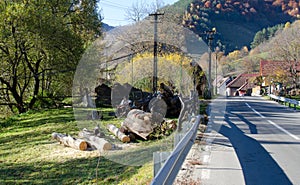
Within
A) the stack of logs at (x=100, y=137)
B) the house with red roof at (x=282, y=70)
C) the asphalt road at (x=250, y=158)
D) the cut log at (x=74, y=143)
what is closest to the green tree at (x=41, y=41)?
the stack of logs at (x=100, y=137)

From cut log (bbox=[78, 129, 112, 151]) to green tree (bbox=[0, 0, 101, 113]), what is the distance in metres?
10.9

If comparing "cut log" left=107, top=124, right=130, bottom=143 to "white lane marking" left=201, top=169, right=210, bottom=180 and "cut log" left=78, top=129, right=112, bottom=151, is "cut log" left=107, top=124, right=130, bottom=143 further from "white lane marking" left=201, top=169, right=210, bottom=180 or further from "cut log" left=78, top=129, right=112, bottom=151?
"white lane marking" left=201, top=169, right=210, bottom=180

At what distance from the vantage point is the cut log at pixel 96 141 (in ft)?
28.9

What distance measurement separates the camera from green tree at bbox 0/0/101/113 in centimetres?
1902

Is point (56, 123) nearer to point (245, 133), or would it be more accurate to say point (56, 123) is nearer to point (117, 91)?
point (117, 91)

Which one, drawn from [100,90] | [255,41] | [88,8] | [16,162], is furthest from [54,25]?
[255,41]

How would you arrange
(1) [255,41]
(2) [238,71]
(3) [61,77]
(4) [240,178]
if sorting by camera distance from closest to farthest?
1. (4) [240,178]
2. (3) [61,77]
3. (1) [255,41]
4. (2) [238,71]

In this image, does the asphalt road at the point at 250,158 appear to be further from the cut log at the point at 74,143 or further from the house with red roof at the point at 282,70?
the house with red roof at the point at 282,70

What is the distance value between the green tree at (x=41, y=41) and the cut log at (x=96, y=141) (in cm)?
1087

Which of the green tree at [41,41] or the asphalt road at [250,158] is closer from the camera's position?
the asphalt road at [250,158]

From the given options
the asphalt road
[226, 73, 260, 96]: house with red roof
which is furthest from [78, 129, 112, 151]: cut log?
[226, 73, 260, 96]: house with red roof

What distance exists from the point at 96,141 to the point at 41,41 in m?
12.0

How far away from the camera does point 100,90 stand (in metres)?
21.2

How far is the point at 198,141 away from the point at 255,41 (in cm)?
7408
